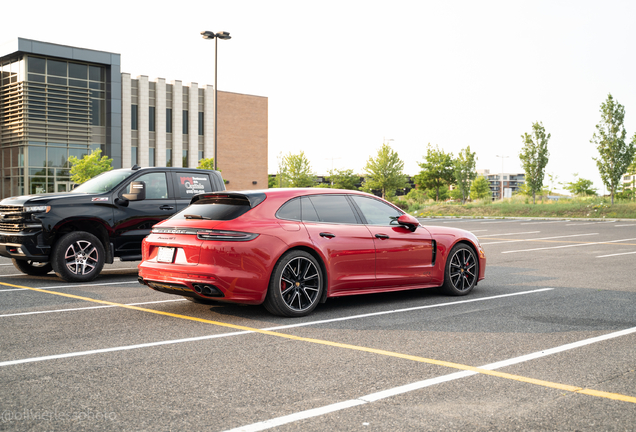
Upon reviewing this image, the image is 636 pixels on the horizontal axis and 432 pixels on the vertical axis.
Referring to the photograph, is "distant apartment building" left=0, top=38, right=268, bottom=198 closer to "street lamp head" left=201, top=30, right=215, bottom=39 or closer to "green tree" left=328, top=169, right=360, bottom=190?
"street lamp head" left=201, top=30, right=215, bottom=39

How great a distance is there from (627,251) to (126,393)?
15839 mm

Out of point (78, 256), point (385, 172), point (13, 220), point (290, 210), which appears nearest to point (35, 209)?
point (13, 220)

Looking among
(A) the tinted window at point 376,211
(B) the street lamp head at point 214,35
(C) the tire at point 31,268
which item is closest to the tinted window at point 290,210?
(A) the tinted window at point 376,211

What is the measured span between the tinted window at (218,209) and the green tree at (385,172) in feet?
187

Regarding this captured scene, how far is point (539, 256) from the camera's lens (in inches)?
603

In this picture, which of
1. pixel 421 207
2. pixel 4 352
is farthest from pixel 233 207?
pixel 421 207

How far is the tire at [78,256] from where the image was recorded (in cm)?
1000

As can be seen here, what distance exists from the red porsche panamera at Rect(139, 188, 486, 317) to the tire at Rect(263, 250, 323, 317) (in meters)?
0.01

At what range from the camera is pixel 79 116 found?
43281 mm

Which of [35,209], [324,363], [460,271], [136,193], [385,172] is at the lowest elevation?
[324,363]

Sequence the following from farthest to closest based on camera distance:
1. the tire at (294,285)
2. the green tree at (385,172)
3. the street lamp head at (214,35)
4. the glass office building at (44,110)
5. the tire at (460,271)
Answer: the green tree at (385,172) → the glass office building at (44,110) → the street lamp head at (214,35) → the tire at (460,271) → the tire at (294,285)

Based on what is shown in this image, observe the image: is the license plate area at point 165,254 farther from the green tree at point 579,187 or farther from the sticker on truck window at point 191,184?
the green tree at point 579,187

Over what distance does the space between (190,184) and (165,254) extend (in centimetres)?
467

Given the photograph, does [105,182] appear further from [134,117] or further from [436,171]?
[436,171]
